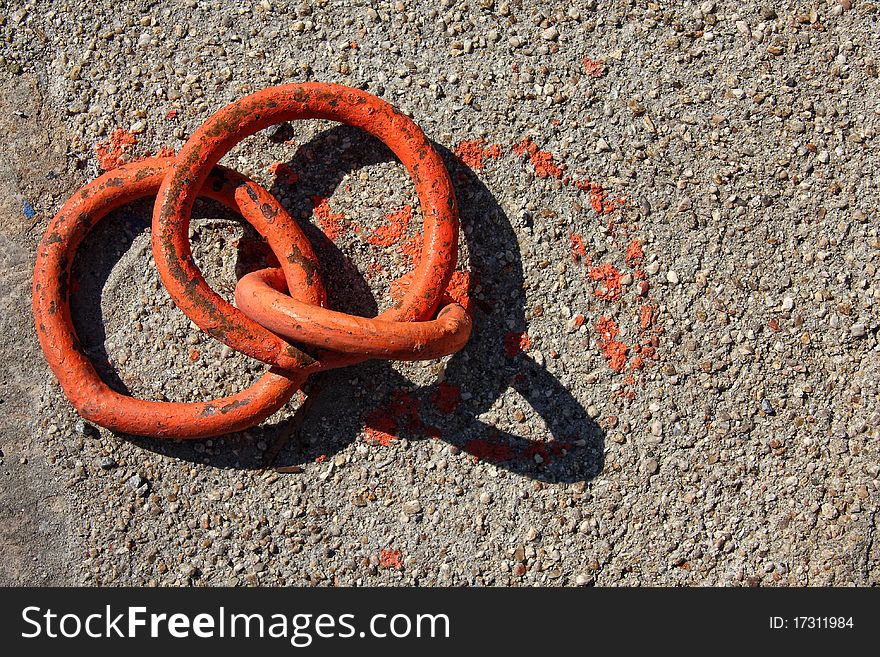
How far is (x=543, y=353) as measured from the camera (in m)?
2.91

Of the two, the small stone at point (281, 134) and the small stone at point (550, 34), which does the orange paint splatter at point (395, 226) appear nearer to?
the small stone at point (281, 134)

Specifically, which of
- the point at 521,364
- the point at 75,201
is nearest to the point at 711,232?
the point at 521,364

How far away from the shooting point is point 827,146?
2.94 metres

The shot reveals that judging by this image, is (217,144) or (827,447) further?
(827,447)

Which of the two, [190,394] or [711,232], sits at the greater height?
[711,232]

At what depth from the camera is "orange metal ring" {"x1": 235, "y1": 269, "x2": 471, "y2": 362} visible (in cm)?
225

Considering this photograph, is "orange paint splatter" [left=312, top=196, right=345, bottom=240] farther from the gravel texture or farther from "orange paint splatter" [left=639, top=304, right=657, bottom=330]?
"orange paint splatter" [left=639, top=304, right=657, bottom=330]

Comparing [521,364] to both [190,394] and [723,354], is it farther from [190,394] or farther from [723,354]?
[190,394]

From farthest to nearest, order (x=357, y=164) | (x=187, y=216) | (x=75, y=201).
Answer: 1. (x=357, y=164)
2. (x=75, y=201)
3. (x=187, y=216)

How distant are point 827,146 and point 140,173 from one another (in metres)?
2.58

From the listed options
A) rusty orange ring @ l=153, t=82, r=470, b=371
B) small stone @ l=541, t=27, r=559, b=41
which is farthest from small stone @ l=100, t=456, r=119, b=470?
small stone @ l=541, t=27, r=559, b=41

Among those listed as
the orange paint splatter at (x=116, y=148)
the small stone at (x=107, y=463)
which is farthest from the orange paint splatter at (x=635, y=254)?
the small stone at (x=107, y=463)

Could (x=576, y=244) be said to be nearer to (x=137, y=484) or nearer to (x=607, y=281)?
(x=607, y=281)

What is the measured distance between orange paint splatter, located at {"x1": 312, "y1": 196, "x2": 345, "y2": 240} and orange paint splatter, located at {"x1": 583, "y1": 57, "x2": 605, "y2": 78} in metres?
1.10
